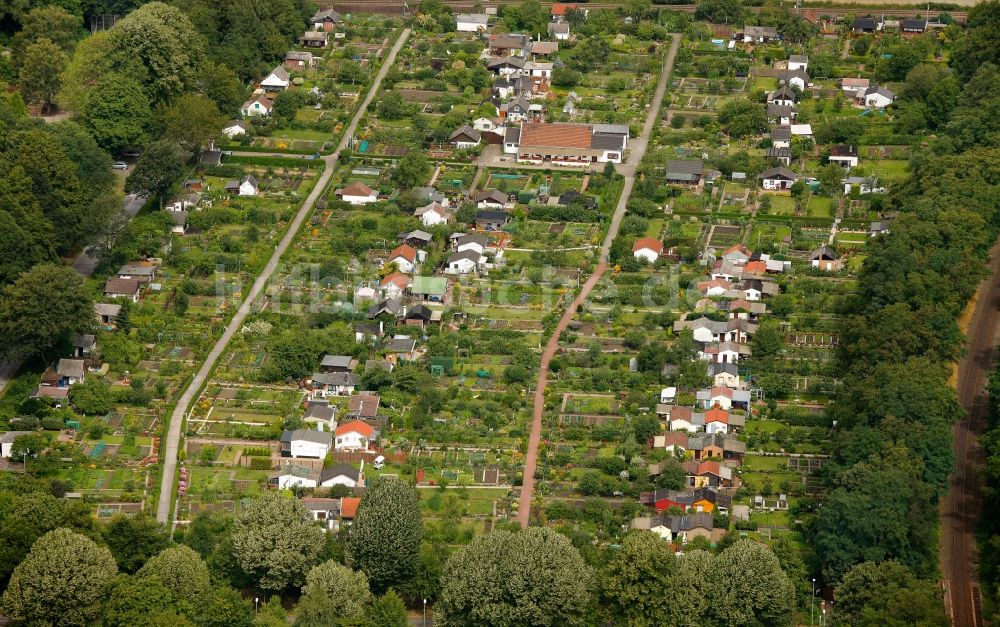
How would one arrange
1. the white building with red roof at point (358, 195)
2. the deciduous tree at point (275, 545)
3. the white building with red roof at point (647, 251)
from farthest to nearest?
the white building with red roof at point (358, 195)
the white building with red roof at point (647, 251)
the deciduous tree at point (275, 545)

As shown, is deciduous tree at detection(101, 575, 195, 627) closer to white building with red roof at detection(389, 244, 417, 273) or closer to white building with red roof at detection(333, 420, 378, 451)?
white building with red roof at detection(333, 420, 378, 451)

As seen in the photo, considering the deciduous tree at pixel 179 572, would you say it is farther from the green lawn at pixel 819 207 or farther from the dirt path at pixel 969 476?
the green lawn at pixel 819 207

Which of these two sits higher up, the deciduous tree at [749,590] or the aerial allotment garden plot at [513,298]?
the aerial allotment garden plot at [513,298]

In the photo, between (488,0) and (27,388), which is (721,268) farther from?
(488,0)

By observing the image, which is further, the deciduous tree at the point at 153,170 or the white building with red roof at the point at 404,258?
the deciduous tree at the point at 153,170

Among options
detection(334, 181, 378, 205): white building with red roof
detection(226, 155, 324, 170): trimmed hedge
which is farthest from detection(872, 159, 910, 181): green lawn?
detection(226, 155, 324, 170): trimmed hedge

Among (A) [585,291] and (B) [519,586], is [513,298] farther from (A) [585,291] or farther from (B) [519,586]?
(B) [519,586]

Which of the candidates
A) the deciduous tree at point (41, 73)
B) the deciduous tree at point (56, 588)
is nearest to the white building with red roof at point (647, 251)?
the deciduous tree at point (56, 588)
